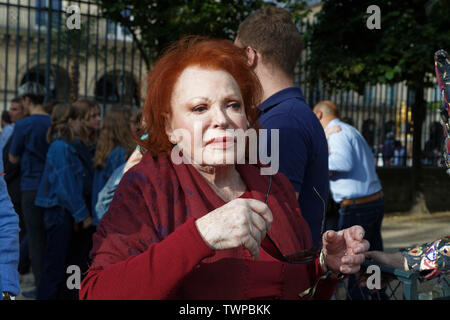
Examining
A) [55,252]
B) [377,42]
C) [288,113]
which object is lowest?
[55,252]

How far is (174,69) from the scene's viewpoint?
179 cm

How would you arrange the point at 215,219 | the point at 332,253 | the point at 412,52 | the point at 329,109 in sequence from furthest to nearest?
the point at 412,52 < the point at 329,109 < the point at 332,253 < the point at 215,219

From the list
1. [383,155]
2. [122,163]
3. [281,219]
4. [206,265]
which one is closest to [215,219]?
[206,265]

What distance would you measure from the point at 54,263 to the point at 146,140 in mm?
3277

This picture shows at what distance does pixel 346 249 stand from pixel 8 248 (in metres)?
1.25

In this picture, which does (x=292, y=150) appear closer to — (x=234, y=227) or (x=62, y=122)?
(x=234, y=227)

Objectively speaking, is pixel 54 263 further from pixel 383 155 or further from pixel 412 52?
pixel 383 155

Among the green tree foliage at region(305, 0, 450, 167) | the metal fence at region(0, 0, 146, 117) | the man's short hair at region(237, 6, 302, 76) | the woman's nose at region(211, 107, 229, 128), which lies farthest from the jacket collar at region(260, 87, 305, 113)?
the green tree foliage at region(305, 0, 450, 167)

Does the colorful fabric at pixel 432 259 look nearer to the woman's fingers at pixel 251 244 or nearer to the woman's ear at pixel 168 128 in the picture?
the woman's fingers at pixel 251 244

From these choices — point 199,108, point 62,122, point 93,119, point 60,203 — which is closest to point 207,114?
point 199,108

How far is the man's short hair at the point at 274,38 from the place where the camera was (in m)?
2.67

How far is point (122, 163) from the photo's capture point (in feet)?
14.8

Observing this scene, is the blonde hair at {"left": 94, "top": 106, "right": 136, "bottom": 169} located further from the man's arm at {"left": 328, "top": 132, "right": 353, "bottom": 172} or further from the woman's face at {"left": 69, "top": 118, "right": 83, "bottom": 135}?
the man's arm at {"left": 328, "top": 132, "right": 353, "bottom": 172}

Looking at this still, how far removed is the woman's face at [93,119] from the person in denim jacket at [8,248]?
10.5ft
